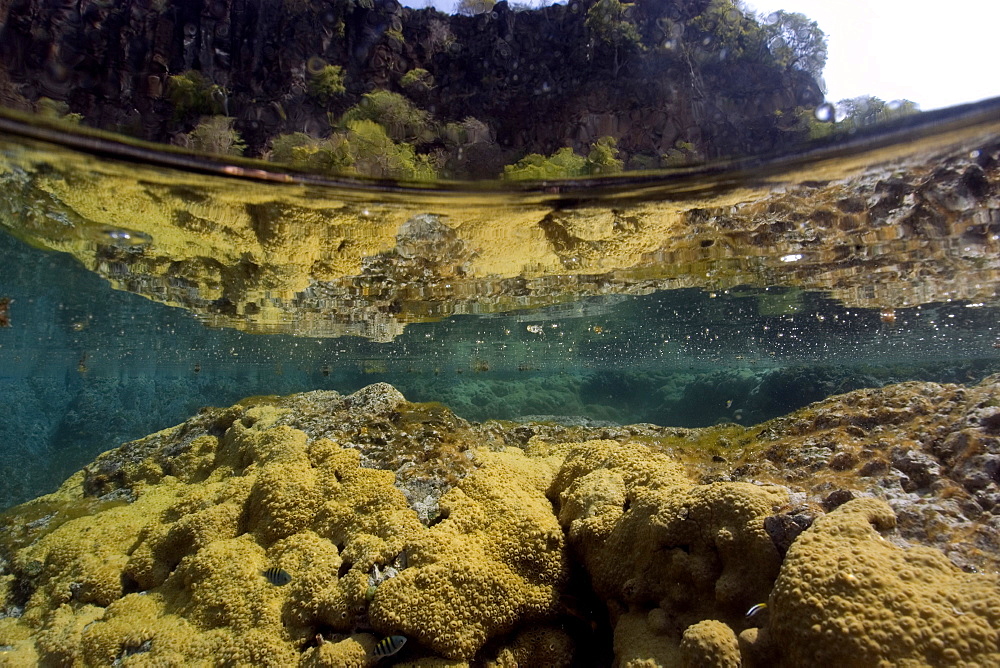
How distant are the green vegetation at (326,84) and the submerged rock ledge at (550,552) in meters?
4.33

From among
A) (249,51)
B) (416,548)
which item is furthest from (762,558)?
(249,51)

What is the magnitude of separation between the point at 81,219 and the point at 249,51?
20.3 feet

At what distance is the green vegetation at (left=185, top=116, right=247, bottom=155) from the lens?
5.96 m

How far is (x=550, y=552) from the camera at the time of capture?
5.00 meters

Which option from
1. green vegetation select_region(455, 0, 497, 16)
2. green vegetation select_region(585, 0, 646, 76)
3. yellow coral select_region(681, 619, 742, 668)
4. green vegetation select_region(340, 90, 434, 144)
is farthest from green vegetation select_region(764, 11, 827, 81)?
yellow coral select_region(681, 619, 742, 668)

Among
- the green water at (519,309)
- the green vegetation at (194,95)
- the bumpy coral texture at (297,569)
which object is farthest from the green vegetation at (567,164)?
the bumpy coral texture at (297,569)

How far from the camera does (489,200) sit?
26.1ft

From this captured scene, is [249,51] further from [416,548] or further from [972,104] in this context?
→ [972,104]

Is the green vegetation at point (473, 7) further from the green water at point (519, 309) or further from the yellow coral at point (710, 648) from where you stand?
the yellow coral at point (710, 648)

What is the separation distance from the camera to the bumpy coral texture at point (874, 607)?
2.79m

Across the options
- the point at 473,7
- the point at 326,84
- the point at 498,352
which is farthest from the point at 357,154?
the point at 498,352

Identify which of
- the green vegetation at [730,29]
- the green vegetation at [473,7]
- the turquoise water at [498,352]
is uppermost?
the green vegetation at [473,7]

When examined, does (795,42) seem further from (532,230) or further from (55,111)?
(55,111)

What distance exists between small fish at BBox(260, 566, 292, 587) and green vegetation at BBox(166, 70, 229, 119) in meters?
5.21
